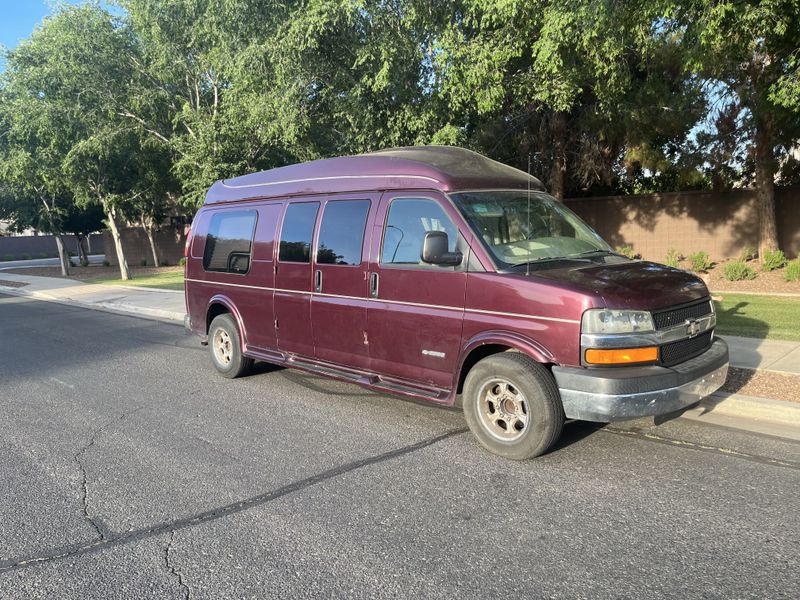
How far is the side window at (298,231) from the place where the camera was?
20.2 ft

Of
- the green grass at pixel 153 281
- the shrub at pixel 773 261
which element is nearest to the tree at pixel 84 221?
the green grass at pixel 153 281

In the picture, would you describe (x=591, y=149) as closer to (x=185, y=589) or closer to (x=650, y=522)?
(x=650, y=522)

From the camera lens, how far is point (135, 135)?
2053 cm

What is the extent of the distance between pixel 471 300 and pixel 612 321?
1.07 meters

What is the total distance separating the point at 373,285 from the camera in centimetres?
542

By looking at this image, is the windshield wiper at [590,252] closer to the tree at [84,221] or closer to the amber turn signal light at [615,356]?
the amber turn signal light at [615,356]

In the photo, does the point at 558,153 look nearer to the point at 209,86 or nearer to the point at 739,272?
the point at 739,272

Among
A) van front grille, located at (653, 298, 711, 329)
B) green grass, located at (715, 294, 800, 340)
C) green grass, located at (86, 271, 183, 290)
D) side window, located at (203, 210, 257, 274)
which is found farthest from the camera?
green grass, located at (86, 271, 183, 290)

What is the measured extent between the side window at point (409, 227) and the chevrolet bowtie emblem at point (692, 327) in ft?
6.24

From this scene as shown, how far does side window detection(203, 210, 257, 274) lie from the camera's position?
698 centimetres

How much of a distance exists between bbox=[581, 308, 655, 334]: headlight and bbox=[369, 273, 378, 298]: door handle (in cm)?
195

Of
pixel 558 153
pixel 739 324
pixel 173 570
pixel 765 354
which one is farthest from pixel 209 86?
pixel 173 570

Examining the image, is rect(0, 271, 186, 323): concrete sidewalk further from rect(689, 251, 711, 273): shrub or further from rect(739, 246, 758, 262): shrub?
rect(739, 246, 758, 262): shrub

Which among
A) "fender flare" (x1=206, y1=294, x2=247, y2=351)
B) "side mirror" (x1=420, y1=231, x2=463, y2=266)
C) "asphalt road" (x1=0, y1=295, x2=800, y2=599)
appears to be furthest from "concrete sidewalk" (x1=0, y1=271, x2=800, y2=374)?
"fender flare" (x1=206, y1=294, x2=247, y2=351)
